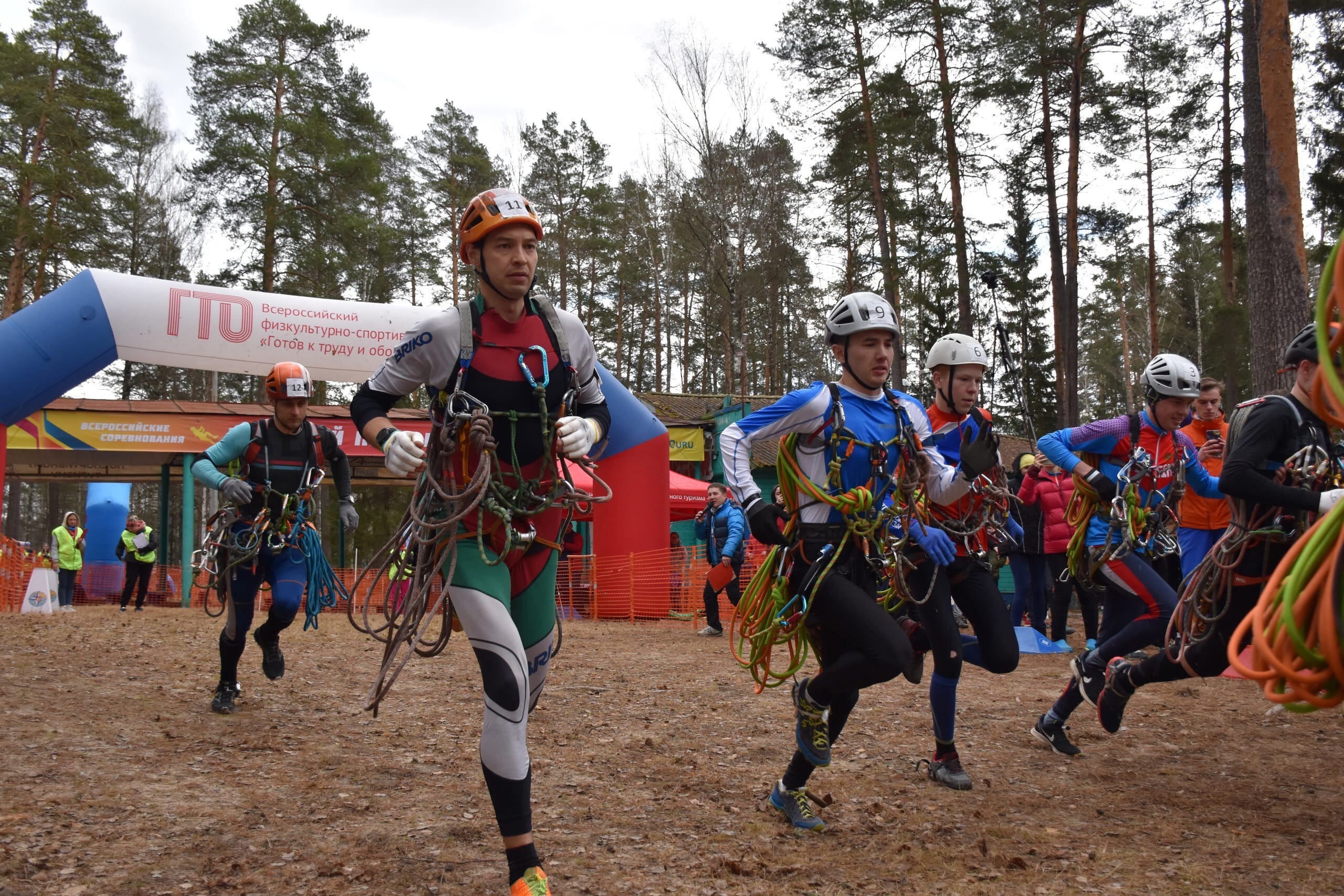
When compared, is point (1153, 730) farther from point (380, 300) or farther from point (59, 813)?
point (380, 300)

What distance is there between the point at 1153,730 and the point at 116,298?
39.4 feet

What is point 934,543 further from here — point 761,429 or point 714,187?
point 714,187

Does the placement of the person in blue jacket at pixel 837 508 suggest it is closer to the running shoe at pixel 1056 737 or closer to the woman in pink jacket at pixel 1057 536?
the running shoe at pixel 1056 737

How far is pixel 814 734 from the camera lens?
4.34 m

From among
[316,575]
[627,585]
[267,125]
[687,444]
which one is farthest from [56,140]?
[316,575]

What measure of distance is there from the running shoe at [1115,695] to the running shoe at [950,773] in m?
0.79

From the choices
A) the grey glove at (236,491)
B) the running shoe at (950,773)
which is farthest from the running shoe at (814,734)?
the grey glove at (236,491)

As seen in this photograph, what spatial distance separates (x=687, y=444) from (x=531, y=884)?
895 inches

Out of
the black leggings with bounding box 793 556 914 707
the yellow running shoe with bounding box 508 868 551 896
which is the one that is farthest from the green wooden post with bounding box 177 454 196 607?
the yellow running shoe with bounding box 508 868 551 896

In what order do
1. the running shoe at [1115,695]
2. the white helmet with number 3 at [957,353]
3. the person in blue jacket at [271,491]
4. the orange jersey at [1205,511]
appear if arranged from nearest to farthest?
the running shoe at [1115,695] < the white helmet with number 3 at [957,353] < the person in blue jacket at [271,491] < the orange jersey at [1205,511]

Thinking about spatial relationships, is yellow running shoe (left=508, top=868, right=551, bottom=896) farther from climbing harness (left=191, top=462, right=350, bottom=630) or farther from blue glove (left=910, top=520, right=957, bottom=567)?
climbing harness (left=191, top=462, right=350, bottom=630)

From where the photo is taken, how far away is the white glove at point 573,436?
3676 millimetres

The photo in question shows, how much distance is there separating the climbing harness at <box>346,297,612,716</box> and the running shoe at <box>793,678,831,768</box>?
134 cm

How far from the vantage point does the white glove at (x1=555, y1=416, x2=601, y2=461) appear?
12.1ft
